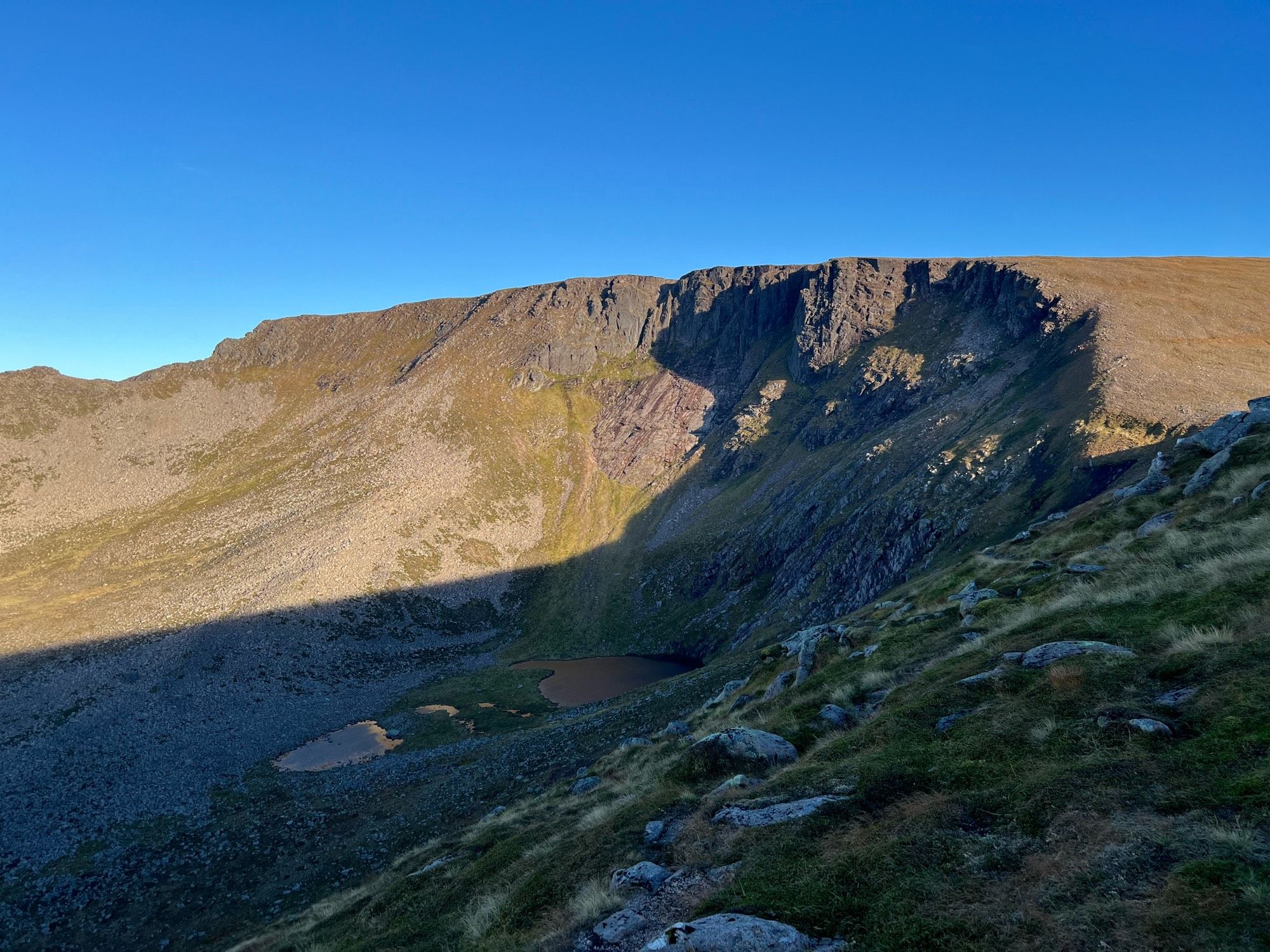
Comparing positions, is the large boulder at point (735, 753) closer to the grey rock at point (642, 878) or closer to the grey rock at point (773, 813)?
the grey rock at point (773, 813)

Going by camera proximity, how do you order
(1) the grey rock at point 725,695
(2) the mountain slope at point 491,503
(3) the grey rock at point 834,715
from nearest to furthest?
(3) the grey rock at point 834,715 < (1) the grey rock at point 725,695 < (2) the mountain slope at point 491,503

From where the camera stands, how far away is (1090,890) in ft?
19.9

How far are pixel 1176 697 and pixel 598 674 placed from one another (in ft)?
241

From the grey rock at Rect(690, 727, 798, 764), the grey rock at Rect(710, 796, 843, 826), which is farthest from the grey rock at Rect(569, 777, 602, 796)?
the grey rock at Rect(710, 796, 843, 826)

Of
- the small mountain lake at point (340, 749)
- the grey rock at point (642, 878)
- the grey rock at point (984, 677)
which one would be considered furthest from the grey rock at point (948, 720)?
the small mountain lake at point (340, 749)

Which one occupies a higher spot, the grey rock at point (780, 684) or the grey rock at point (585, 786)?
the grey rock at point (780, 684)

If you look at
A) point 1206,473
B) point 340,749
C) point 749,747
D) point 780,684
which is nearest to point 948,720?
point 749,747

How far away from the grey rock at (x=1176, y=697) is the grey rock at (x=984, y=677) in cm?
332

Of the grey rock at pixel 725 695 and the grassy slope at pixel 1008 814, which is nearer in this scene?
the grassy slope at pixel 1008 814

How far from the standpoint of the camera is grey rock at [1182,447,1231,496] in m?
25.0

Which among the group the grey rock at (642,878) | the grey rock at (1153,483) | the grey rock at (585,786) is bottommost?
the grey rock at (585,786)

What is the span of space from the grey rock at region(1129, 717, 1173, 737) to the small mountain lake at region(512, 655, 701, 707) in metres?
61.1

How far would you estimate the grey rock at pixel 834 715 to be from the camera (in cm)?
1523

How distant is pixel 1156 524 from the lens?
23016 mm
